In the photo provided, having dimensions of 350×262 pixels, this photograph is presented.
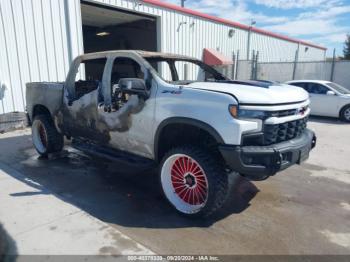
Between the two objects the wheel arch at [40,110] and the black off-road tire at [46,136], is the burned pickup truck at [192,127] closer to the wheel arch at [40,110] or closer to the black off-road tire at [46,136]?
the black off-road tire at [46,136]

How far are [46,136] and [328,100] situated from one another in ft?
31.2

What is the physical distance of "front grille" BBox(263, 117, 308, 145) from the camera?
3184 mm

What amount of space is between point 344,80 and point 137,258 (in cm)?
1480

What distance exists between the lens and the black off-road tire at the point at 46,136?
18.9 ft

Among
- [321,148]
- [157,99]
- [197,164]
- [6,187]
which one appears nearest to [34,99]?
[6,187]

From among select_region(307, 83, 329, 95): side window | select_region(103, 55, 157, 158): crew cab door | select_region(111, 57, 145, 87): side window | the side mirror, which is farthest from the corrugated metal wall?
select_region(307, 83, 329, 95): side window

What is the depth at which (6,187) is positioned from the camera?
4438mm

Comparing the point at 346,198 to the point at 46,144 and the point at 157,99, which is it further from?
the point at 46,144

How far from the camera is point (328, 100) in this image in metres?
10.6

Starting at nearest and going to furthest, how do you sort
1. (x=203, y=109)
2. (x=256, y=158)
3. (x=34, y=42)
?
(x=256, y=158) → (x=203, y=109) → (x=34, y=42)

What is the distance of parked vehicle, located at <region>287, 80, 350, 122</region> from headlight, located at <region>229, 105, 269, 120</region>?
343 inches

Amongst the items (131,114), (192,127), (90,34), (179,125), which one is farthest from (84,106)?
(90,34)

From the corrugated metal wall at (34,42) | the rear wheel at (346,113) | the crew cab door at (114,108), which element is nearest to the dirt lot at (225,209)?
the crew cab door at (114,108)

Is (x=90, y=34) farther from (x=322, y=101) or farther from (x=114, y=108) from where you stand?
(x=114, y=108)
